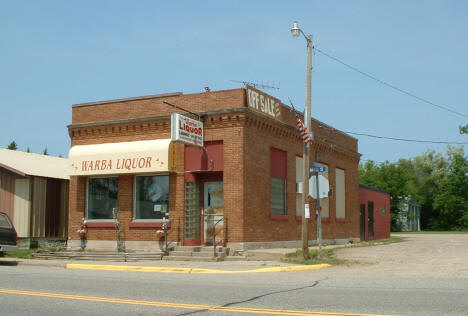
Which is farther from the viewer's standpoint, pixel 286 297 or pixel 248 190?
pixel 248 190

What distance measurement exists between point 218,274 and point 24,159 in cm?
1683

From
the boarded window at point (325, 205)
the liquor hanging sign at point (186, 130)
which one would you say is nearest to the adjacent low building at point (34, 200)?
the liquor hanging sign at point (186, 130)

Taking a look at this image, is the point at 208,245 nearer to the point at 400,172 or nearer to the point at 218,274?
the point at 218,274

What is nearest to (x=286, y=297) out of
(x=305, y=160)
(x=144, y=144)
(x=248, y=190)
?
(x=305, y=160)

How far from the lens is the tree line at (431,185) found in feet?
244

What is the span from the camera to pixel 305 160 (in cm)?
1878

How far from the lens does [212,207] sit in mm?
21562

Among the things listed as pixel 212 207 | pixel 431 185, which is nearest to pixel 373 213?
pixel 212 207

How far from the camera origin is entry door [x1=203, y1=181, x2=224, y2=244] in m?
21.3

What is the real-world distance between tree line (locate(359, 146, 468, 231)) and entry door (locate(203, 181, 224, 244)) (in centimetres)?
5525

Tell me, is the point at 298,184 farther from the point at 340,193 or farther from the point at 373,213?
the point at 373,213

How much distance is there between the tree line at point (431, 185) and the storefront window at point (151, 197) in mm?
55822

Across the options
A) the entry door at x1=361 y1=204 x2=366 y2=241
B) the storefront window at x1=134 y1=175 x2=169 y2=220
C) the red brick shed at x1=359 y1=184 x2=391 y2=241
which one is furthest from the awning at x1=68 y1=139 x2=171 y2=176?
the entry door at x1=361 y1=204 x2=366 y2=241

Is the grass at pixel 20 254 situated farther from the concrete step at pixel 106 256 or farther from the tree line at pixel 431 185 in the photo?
the tree line at pixel 431 185
